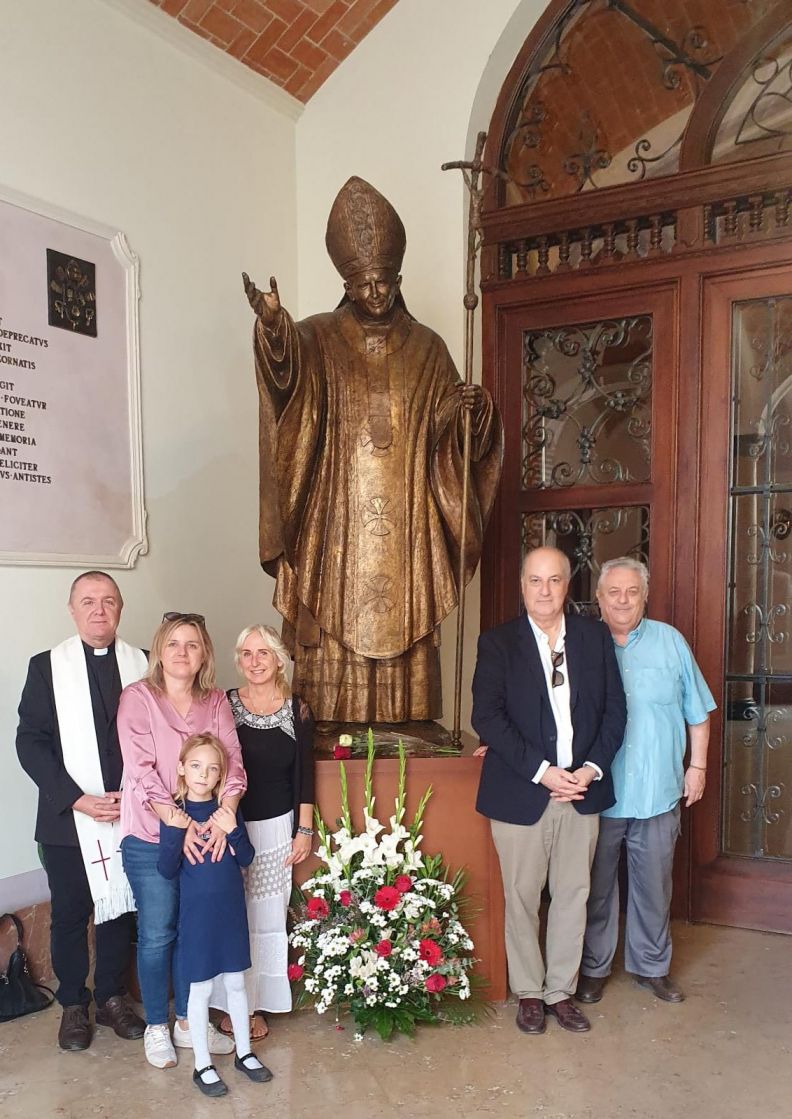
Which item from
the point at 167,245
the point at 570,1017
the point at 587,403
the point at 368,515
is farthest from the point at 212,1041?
the point at 167,245

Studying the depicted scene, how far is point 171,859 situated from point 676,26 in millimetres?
3736

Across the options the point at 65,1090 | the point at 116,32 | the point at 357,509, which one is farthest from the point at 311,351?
the point at 65,1090

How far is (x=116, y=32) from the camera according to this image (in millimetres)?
3902

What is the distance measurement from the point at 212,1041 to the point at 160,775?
2.58 feet

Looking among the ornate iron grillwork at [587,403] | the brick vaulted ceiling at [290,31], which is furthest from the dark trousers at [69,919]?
the brick vaulted ceiling at [290,31]

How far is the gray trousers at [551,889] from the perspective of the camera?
2.97 m

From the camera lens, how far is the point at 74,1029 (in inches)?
114

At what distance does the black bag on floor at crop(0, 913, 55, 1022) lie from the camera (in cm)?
311

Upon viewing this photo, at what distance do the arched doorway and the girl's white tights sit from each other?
6.51 ft

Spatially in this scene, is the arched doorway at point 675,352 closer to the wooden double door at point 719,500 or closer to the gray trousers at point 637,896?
the wooden double door at point 719,500

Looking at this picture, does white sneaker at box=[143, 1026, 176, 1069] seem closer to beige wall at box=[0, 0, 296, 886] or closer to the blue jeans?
the blue jeans

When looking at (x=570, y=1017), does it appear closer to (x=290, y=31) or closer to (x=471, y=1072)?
(x=471, y=1072)

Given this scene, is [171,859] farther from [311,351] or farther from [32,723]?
[311,351]

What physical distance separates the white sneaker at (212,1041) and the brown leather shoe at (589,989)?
1.07 meters
